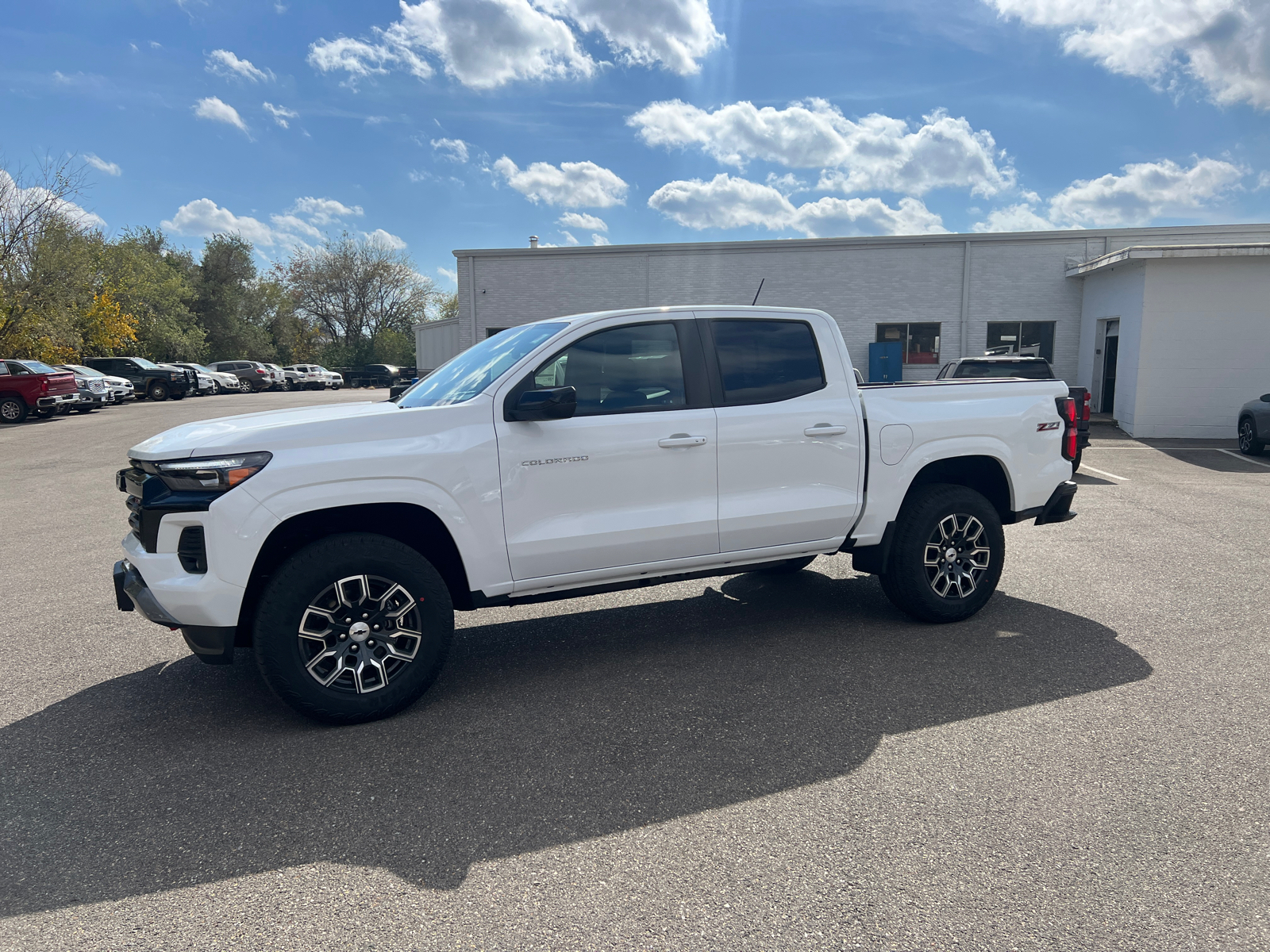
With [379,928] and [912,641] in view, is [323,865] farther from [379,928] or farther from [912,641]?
[912,641]

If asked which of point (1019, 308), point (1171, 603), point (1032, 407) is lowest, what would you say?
point (1171, 603)

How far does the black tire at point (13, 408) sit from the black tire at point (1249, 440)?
98.6 feet

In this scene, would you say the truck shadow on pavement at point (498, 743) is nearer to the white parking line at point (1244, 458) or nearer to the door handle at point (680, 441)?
the door handle at point (680, 441)

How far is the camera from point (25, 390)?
24.2 m

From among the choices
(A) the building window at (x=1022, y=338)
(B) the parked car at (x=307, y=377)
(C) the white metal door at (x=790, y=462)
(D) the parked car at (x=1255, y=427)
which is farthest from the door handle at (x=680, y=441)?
(B) the parked car at (x=307, y=377)

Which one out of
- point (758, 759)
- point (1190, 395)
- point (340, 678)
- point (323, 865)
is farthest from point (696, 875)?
point (1190, 395)

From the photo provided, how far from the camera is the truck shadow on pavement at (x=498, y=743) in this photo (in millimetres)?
3084

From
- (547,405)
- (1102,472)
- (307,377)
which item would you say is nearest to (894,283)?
(1102,472)

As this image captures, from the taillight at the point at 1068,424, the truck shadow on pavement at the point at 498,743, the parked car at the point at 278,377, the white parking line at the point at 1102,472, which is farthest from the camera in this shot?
the parked car at the point at 278,377

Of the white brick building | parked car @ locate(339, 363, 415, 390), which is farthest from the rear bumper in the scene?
parked car @ locate(339, 363, 415, 390)

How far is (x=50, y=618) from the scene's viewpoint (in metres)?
5.84

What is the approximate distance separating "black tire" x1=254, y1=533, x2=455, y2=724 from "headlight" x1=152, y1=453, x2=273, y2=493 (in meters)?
0.44

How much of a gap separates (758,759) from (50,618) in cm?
506

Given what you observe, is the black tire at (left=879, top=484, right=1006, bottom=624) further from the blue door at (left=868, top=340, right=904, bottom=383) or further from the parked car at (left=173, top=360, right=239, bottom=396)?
the parked car at (left=173, top=360, right=239, bottom=396)
